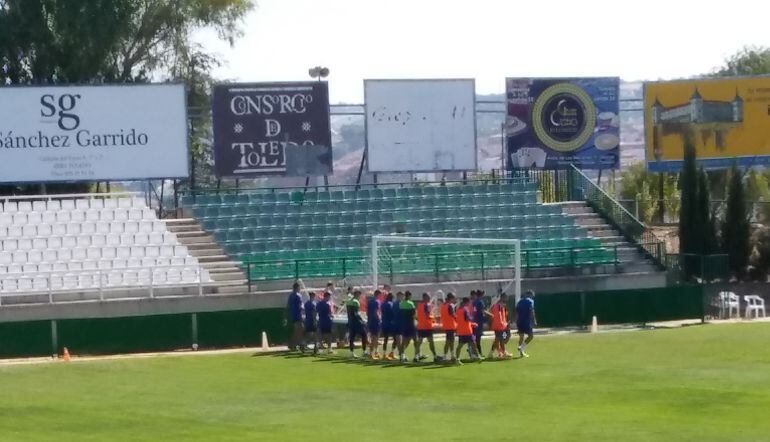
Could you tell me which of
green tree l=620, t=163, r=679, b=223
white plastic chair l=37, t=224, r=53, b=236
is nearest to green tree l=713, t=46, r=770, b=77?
green tree l=620, t=163, r=679, b=223

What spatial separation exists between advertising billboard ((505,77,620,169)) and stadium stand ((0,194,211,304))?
13.8 m

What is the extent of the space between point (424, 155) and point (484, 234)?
361 cm

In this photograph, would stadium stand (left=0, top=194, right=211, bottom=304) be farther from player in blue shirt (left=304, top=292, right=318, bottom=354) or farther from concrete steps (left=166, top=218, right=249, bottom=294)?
player in blue shirt (left=304, top=292, right=318, bottom=354)

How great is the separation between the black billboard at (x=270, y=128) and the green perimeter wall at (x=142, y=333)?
1079cm

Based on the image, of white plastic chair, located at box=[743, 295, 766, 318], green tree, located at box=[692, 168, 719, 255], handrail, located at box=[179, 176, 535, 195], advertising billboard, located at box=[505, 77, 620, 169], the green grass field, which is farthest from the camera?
advertising billboard, located at box=[505, 77, 620, 169]

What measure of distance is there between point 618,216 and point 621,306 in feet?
27.1

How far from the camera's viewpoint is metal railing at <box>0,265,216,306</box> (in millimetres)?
38656

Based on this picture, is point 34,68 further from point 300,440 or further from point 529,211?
point 300,440

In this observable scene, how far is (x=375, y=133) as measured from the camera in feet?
156

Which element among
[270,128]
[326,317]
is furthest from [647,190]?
[326,317]

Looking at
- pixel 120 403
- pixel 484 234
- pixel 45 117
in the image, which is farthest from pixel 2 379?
pixel 484 234

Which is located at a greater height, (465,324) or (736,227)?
(736,227)

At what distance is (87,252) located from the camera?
135 feet

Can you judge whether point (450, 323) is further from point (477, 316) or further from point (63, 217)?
point (63, 217)
